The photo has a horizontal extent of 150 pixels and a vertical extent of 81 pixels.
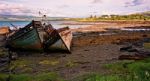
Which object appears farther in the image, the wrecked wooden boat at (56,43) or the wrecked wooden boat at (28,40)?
the wrecked wooden boat at (28,40)

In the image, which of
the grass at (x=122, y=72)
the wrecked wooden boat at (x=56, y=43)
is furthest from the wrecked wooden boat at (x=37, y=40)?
the grass at (x=122, y=72)

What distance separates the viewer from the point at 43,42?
24.8 m

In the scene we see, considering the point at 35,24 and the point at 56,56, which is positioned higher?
the point at 35,24

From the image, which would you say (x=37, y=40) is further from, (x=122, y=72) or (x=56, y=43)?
(x=122, y=72)

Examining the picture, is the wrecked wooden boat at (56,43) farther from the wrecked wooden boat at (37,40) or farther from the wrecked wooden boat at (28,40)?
the wrecked wooden boat at (28,40)

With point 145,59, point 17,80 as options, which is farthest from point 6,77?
point 145,59

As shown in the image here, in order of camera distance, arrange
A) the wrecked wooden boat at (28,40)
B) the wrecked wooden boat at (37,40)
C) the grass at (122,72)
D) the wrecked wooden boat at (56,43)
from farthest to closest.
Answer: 1. the wrecked wooden boat at (28,40)
2. the wrecked wooden boat at (37,40)
3. the wrecked wooden boat at (56,43)
4. the grass at (122,72)

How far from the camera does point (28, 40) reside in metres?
24.8

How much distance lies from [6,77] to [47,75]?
1.86 m

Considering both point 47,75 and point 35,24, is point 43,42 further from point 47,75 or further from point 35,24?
point 47,75

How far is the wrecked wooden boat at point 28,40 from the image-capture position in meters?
24.6

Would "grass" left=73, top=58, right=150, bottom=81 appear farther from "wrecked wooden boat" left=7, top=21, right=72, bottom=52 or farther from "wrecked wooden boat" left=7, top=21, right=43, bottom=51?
"wrecked wooden boat" left=7, top=21, right=43, bottom=51

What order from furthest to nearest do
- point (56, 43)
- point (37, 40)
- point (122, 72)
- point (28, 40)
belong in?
point (28, 40)
point (37, 40)
point (56, 43)
point (122, 72)

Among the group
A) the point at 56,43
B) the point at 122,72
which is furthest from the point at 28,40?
the point at 122,72
